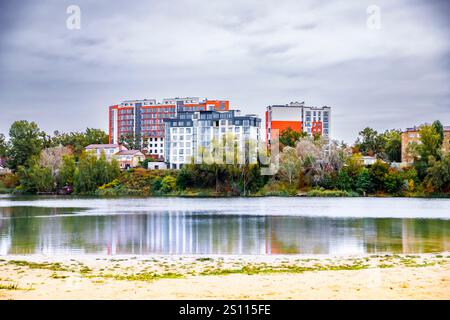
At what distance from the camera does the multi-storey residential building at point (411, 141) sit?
66.7 m

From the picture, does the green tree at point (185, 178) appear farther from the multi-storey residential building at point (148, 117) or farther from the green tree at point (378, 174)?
the multi-storey residential building at point (148, 117)

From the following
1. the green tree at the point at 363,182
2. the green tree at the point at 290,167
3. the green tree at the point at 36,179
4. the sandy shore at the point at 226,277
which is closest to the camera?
the sandy shore at the point at 226,277

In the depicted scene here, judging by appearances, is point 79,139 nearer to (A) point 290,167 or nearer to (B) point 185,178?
(B) point 185,178

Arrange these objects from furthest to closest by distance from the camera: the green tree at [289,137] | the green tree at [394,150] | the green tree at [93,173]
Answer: the green tree at [289,137] < the green tree at [394,150] < the green tree at [93,173]

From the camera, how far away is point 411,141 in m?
69.1

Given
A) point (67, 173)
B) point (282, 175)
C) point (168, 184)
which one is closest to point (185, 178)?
point (168, 184)

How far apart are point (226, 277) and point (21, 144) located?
243ft

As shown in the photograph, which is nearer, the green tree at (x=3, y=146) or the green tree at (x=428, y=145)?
the green tree at (x=428, y=145)

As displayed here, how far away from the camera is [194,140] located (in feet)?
298

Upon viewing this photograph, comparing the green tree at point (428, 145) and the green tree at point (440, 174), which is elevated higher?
the green tree at point (428, 145)

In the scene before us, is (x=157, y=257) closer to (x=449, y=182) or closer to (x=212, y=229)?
(x=212, y=229)

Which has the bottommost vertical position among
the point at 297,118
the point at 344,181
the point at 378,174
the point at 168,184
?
the point at 168,184

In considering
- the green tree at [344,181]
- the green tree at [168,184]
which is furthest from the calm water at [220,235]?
the green tree at [168,184]

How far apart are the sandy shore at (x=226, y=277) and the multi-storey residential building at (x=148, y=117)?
9998 cm
